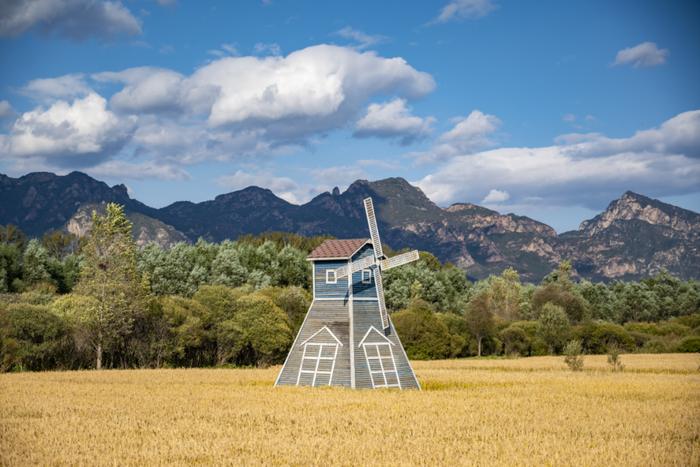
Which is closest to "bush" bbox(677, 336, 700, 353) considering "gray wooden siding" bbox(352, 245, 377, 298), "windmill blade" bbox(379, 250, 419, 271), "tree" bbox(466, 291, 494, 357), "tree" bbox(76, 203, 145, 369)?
"tree" bbox(466, 291, 494, 357)

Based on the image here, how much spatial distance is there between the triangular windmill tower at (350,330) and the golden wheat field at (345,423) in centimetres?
172

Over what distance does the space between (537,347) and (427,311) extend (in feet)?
63.9

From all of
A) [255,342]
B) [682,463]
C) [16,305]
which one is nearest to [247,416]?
[682,463]

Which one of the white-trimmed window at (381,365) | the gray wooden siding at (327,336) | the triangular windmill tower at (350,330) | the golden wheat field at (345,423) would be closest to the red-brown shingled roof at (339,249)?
the triangular windmill tower at (350,330)

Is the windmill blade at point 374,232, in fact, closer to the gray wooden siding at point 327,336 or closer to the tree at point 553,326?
the gray wooden siding at point 327,336

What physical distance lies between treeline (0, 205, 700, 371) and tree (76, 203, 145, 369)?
0.35ft

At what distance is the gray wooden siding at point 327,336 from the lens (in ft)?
129

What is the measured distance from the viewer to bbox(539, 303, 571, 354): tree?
3627 inches

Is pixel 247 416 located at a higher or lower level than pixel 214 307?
lower

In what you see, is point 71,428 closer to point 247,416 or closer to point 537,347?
point 247,416

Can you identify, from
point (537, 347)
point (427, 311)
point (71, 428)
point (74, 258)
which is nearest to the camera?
point (71, 428)

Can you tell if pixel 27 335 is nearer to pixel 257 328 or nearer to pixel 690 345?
pixel 257 328

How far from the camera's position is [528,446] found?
78.1 ft

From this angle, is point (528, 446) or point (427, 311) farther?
point (427, 311)
